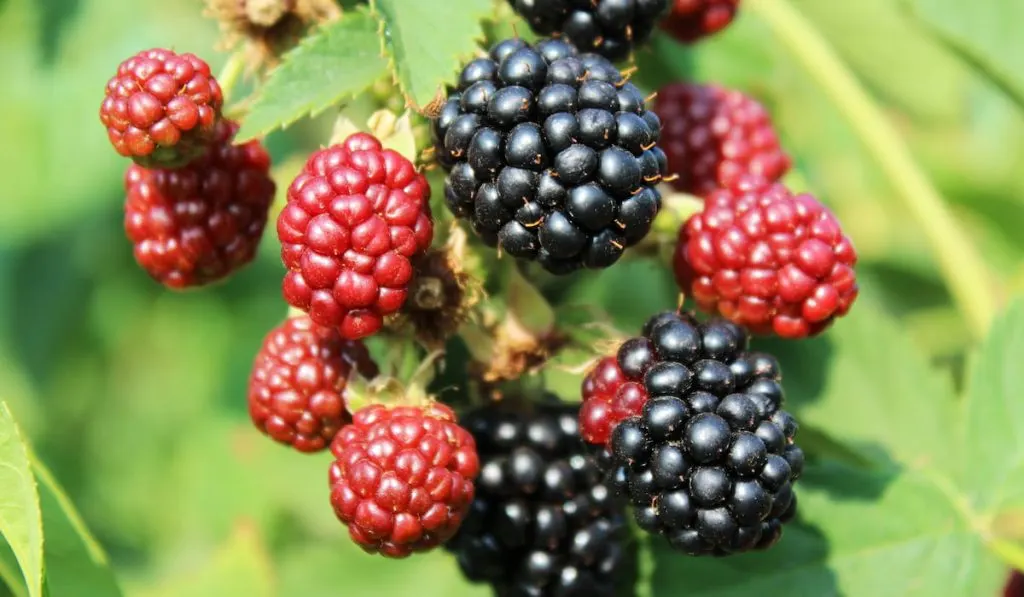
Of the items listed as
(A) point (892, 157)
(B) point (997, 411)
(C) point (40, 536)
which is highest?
(C) point (40, 536)

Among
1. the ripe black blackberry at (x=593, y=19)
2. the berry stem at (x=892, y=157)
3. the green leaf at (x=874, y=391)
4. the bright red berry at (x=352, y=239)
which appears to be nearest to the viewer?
the bright red berry at (x=352, y=239)

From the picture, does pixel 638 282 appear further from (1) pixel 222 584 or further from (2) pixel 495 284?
(1) pixel 222 584

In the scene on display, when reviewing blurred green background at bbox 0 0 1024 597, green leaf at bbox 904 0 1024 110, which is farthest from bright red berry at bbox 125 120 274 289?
green leaf at bbox 904 0 1024 110

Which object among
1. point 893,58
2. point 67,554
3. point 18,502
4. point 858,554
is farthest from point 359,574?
point 893,58

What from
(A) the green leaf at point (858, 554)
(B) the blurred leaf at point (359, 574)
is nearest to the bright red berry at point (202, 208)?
(A) the green leaf at point (858, 554)

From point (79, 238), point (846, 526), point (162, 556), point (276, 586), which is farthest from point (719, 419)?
point (79, 238)

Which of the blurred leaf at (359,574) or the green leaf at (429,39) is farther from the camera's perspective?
the blurred leaf at (359,574)

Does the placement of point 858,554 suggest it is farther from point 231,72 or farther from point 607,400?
point 231,72

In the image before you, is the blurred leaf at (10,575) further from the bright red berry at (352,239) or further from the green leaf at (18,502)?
the bright red berry at (352,239)
